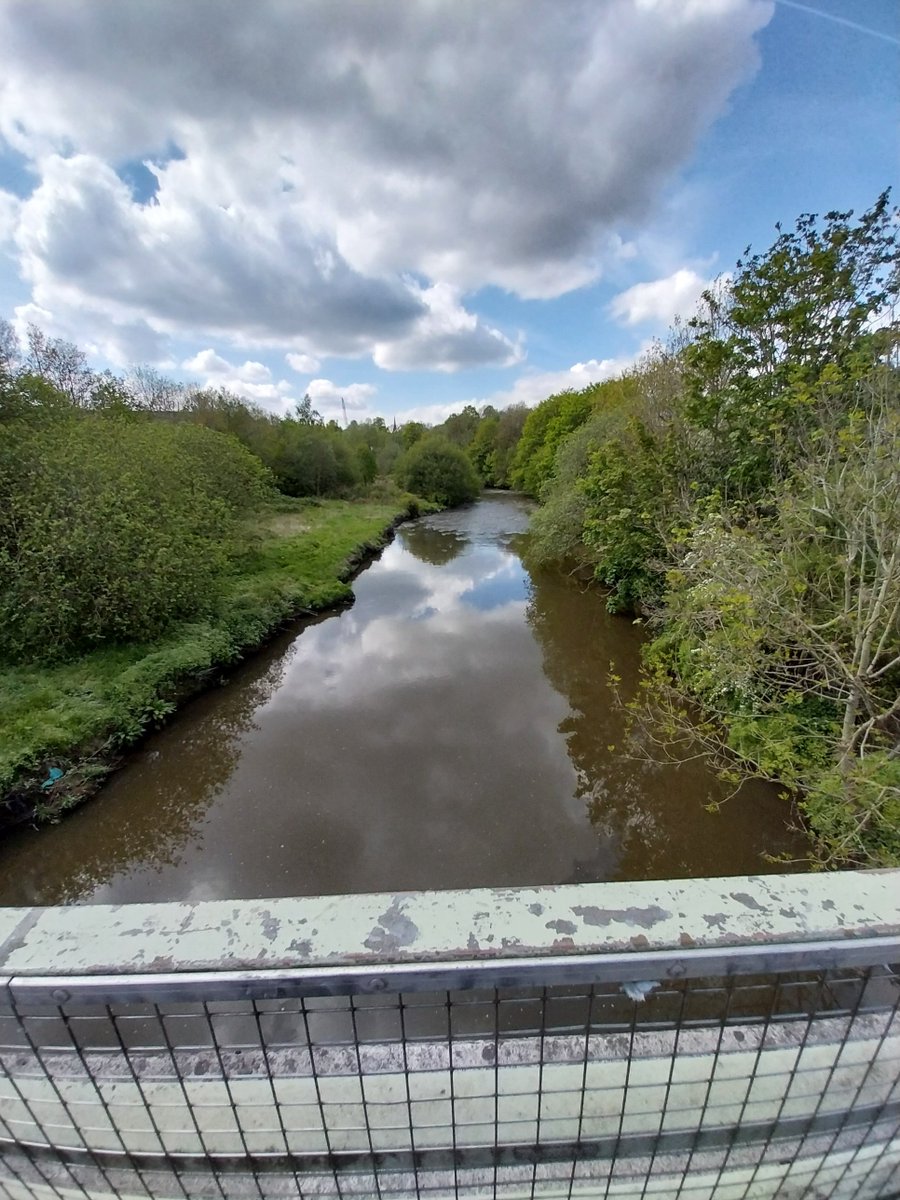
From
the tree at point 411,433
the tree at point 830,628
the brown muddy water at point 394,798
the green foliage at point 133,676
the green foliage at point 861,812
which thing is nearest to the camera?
the green foliage at point 861,812

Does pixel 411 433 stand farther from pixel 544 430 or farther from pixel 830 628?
pixel 830 628

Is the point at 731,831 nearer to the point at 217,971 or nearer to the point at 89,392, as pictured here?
the point at 217,971

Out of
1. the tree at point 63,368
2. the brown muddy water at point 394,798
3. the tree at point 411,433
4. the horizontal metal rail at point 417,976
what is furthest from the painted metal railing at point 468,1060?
the tree at point 411,433

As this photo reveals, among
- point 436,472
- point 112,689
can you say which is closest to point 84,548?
point 112,689

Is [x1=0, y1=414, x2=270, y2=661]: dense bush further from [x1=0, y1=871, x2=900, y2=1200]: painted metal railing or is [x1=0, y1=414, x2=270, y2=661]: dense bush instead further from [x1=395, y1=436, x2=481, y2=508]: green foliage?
[x1=395, y1=436, x2=481, y2=508]: green foliage

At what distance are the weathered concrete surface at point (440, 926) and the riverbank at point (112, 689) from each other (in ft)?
18.8

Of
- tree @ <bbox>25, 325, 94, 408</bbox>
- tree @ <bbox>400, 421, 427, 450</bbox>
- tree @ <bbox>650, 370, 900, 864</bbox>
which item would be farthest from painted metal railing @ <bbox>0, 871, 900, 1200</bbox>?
tree @ <bbox>400, 421, 427, 450</bbox>

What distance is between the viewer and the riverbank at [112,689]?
5469 millimetres

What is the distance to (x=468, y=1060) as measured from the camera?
4.82 feet

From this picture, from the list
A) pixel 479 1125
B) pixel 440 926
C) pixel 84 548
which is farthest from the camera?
pixel 84 548

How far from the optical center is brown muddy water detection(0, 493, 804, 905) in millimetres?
4730

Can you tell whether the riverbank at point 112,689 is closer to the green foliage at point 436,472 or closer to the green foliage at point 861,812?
the green foliage at point 861,812

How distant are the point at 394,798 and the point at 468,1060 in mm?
4261

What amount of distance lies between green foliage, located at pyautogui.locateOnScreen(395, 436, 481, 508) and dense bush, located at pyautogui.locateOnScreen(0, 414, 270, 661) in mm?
24209
